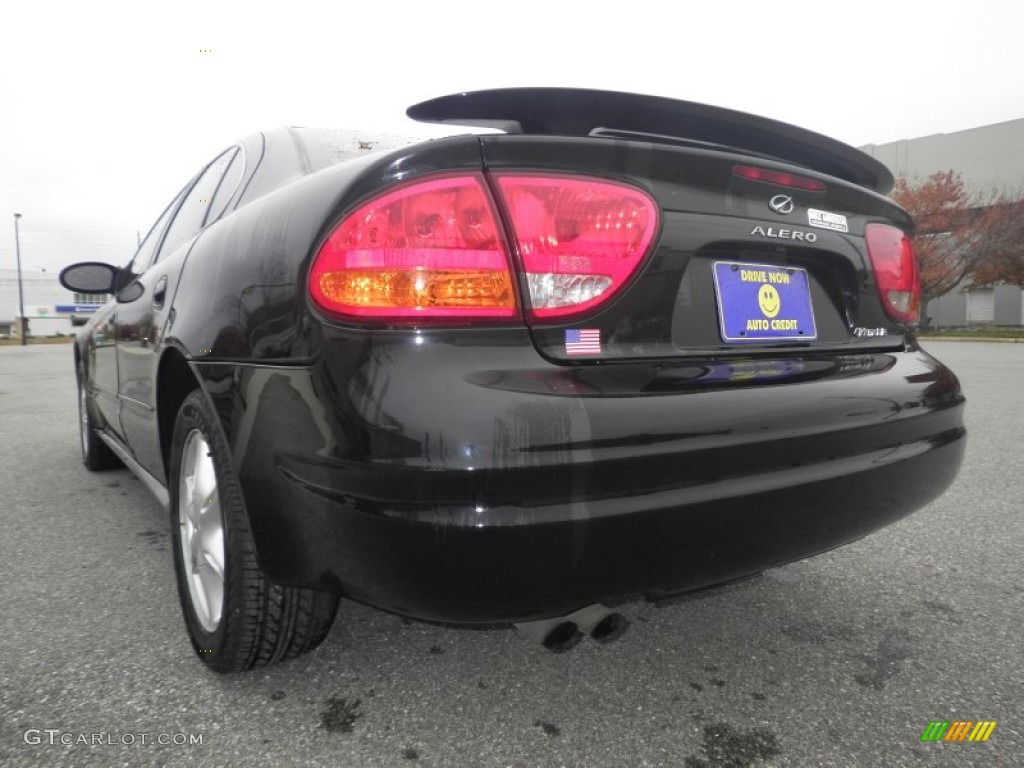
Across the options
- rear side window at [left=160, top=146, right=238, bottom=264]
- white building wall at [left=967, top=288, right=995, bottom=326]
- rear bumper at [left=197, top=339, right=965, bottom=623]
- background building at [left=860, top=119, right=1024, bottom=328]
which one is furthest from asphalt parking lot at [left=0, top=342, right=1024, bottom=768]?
white building wall at [left=967, top=288, right=995, bottom=326]

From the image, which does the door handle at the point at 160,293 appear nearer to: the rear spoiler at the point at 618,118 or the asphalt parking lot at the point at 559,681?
the asphalt parking lot at the point at 559,681

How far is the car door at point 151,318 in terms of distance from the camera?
2092mm

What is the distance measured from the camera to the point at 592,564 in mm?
1133

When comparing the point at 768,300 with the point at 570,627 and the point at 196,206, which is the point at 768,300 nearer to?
the point at 570,627

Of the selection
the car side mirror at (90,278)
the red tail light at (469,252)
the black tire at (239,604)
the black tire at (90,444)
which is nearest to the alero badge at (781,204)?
the red tail light at (469,252)

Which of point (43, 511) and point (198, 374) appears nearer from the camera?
point (198, 374)

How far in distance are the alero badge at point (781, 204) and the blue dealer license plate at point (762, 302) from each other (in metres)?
0.13

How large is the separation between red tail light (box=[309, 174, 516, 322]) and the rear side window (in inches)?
52.5

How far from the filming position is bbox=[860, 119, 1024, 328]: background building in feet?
128

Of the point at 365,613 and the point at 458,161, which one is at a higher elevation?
the point at 458,161

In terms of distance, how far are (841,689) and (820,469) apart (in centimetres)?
61

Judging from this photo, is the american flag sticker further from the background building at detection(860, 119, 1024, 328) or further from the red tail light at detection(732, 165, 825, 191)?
the background building at detection(860, 119, 1024, 328)

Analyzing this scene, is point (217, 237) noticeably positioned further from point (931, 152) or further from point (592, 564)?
point (931, 152)

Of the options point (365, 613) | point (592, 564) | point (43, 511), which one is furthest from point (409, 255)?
point (43, 511)
